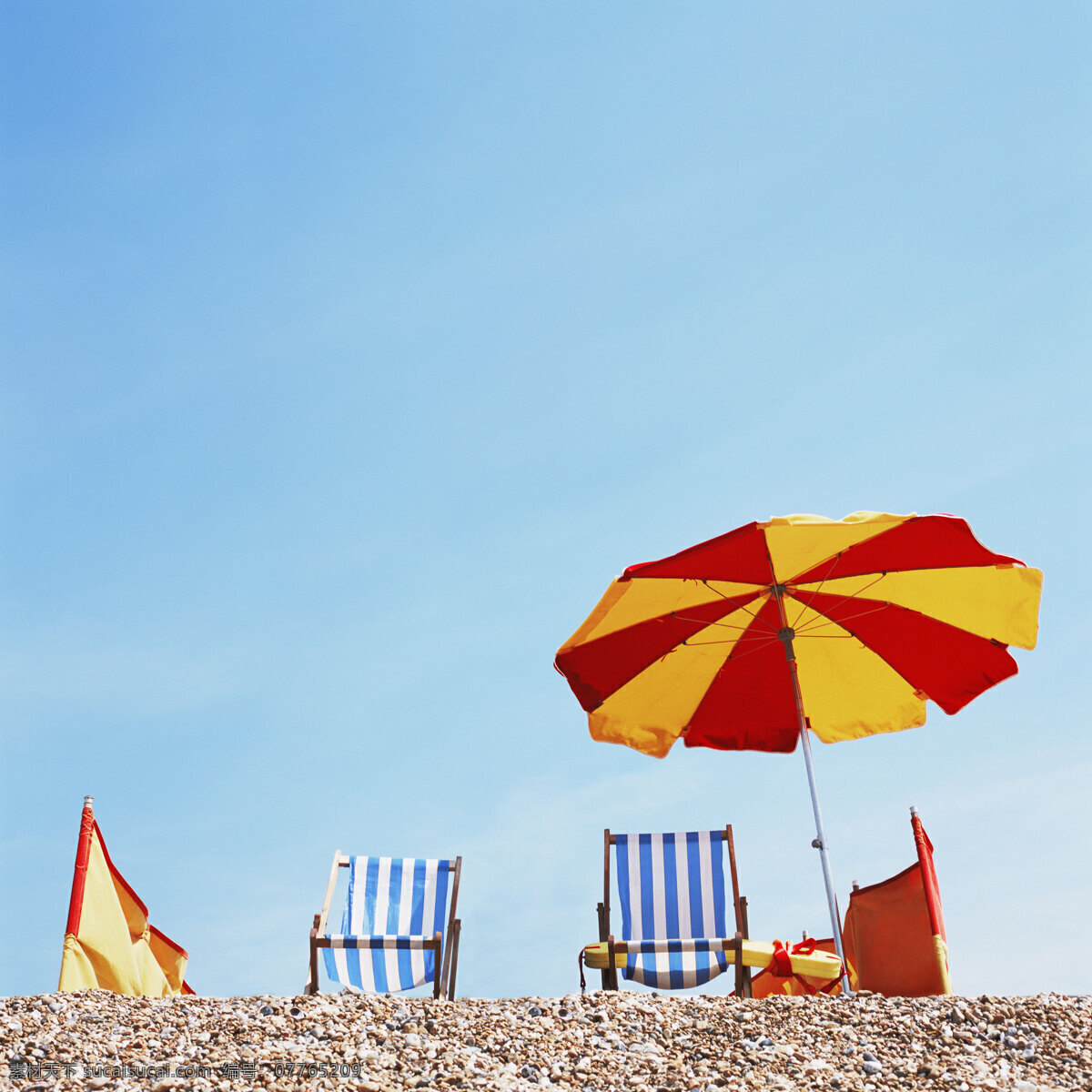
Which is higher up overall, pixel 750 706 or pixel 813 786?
pixel 750 706

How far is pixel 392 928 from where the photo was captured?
236 inches

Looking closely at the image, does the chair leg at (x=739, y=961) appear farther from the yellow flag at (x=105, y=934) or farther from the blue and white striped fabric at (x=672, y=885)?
the yellow flag at (x=105, y=934)

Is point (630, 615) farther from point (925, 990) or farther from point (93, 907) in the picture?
point (93, 907)

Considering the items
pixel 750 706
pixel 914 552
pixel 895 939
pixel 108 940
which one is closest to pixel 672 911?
pixel 895 939

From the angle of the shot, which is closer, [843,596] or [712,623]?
[843,596]

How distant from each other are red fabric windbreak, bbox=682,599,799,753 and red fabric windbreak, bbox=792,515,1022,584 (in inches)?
32.7

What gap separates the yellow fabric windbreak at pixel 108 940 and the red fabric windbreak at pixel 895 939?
3850mm

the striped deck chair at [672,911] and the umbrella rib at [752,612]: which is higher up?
the umbrella rib at [752,612]

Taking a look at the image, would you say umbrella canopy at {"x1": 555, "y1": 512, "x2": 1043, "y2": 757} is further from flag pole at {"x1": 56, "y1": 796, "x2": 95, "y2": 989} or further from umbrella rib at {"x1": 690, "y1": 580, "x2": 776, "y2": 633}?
flag pole at {"x1": 56, "y1": 796, "x2": 95, "y2": 989}

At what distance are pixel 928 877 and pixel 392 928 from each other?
9.96 ft

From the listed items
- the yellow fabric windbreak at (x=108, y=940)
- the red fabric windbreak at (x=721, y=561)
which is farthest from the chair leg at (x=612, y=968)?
the yellow fabric windbreak at (x=108, y=940)

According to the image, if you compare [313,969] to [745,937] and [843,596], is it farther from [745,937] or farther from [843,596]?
[843,596]

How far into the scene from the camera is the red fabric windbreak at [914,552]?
5.39 meters

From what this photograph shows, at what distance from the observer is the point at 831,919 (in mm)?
5336
